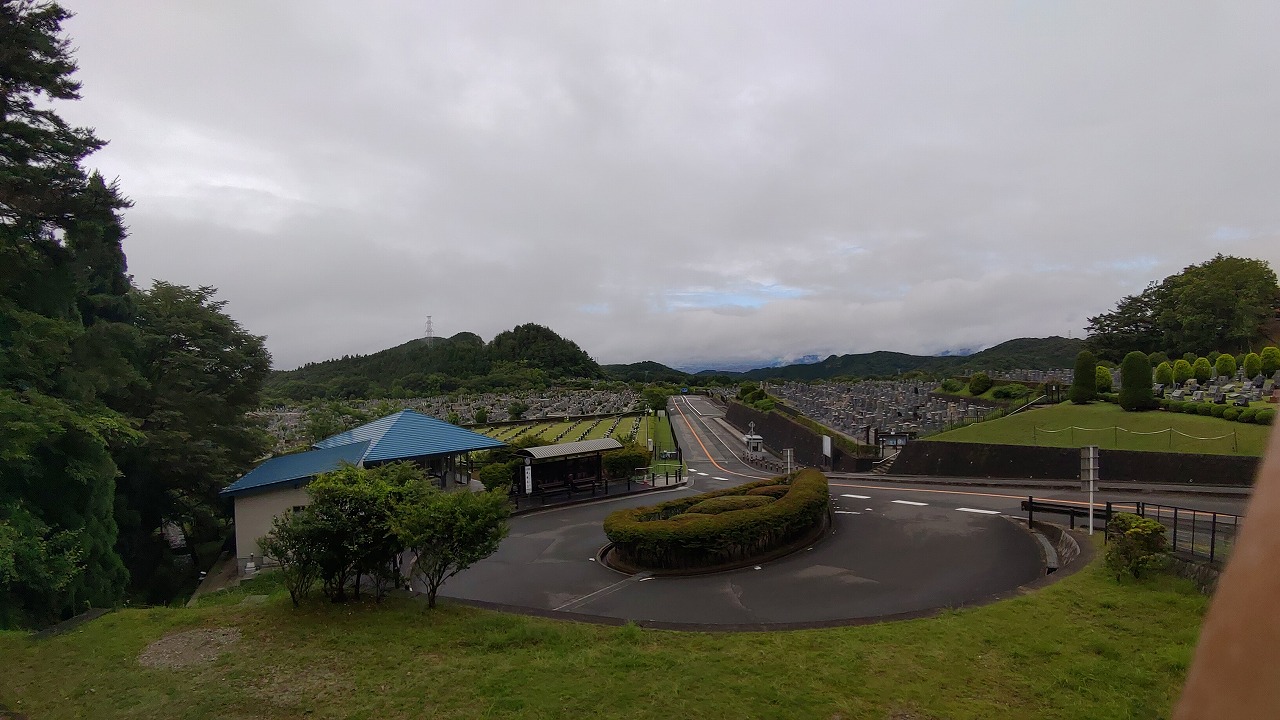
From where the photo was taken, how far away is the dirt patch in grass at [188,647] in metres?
7.12

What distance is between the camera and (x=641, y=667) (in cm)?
650

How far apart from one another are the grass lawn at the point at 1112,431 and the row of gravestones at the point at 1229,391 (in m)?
1.20

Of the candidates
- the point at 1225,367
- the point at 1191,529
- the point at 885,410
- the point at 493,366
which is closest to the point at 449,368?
the point at 493,366

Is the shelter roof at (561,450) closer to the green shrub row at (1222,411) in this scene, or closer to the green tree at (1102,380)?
the green shrub row at (1222,411)

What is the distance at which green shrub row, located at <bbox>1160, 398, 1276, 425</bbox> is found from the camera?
17766mm

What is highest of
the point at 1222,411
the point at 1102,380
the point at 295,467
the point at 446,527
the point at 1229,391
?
the point at 1102,380

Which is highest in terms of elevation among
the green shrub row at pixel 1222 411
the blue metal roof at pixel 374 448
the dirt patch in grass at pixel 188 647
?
the green shrub row at pixel 1222 411

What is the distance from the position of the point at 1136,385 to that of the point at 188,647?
1182 inches

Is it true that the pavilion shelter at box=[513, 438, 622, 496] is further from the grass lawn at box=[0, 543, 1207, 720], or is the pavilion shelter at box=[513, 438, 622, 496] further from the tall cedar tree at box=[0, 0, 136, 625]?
the grass lawn at box=[0, 543, 1207, 720]

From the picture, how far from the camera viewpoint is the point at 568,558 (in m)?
13.5

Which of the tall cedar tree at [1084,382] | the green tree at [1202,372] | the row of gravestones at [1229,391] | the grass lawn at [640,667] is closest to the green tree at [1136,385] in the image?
the row of gravestones at [1229,391]

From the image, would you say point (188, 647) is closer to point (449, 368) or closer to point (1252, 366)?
point (1252, 366)

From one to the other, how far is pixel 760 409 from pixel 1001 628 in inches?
1580

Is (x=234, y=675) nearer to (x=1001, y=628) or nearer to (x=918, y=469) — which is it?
(x=1001, y=628)
